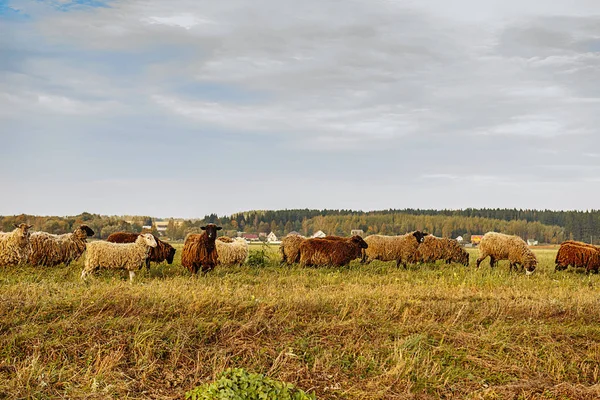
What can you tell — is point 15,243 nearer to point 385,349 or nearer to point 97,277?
point 97,277

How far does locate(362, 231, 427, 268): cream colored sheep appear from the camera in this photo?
82.1ft

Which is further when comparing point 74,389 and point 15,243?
point 15,243

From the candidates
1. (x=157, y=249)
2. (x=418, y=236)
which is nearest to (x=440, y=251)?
(x=418, y=236)

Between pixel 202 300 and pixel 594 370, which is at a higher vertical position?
pixel 202 300

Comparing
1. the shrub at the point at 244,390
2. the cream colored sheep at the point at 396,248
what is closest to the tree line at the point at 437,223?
the cream colored sheep at the point at 396,248

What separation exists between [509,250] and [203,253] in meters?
14.3

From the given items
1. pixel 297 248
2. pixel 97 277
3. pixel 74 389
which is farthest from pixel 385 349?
pixel 297 248

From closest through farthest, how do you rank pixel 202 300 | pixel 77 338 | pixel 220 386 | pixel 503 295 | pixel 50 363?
pixel 220 386 → pixel 50 363 → pixel 77 338 → pixel 202 300 → pixel 503 295

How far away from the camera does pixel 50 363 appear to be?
8086mm

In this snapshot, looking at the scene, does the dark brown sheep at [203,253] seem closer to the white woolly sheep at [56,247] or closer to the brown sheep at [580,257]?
the white woolly sheep at [56,247]

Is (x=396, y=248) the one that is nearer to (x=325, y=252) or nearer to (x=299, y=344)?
(x=325, y=252)

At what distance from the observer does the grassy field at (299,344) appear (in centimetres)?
796

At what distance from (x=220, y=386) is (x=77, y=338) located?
314 cm

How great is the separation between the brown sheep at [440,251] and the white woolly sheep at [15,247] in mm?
16718
